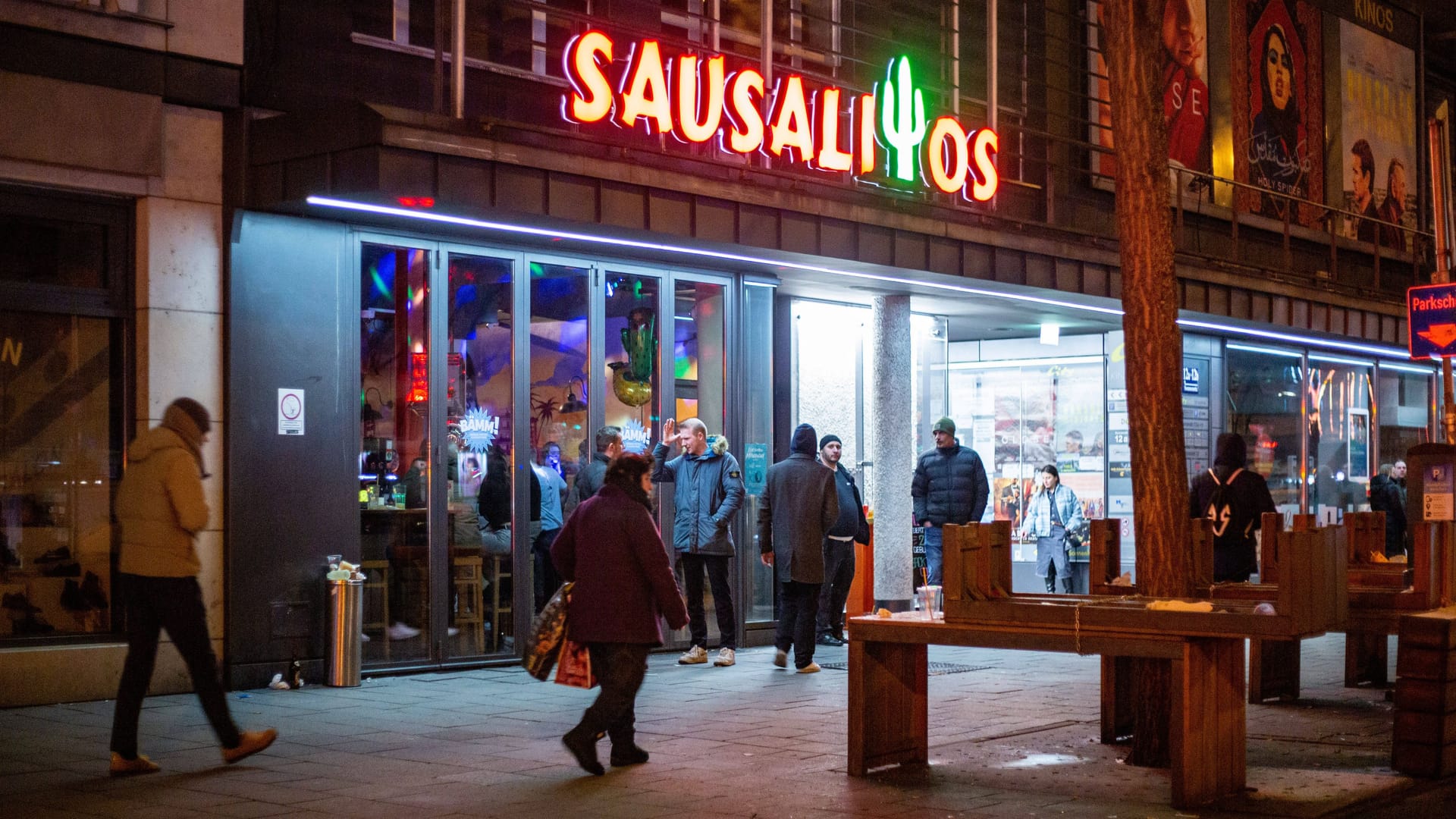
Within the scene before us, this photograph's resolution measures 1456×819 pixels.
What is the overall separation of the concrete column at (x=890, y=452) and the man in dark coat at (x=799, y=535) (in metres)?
4.10

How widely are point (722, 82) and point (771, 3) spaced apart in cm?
168

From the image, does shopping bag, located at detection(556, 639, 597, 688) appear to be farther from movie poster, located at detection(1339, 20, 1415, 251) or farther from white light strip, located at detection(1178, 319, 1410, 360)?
movie poster, located at detection(1339, 20, 1415, 251)

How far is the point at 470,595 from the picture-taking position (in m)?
12.6

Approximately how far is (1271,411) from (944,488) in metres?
8.90

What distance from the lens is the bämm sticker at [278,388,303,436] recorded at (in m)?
11.4

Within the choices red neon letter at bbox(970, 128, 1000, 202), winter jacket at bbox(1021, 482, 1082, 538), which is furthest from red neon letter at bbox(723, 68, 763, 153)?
winter jacket at bbox(1021, 482, 1082, 538)

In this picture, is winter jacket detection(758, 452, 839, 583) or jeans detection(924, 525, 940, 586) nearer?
winter jacket detection(758, 452, 839, 583)

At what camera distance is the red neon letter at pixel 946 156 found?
559 inches

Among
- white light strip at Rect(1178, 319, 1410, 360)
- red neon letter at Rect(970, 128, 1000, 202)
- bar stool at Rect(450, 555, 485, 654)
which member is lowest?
bar stool at Rect(450, 555, 485, 654)

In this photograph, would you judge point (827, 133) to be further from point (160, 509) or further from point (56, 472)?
point (160, 509)

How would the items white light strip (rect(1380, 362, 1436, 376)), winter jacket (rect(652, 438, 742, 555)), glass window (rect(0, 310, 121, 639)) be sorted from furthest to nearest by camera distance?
white light strip (rect(1380, 362, 1436, 376)) < winter jacket (rect(652, 438, 742, 555)) < glass window (rect(0, 310, 121, 639))

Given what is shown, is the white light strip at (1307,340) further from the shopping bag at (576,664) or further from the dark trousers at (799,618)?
the shopping bag at (576,664)

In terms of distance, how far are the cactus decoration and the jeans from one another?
11.4ft

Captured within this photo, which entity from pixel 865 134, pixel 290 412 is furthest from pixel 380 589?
pixel 865 134
